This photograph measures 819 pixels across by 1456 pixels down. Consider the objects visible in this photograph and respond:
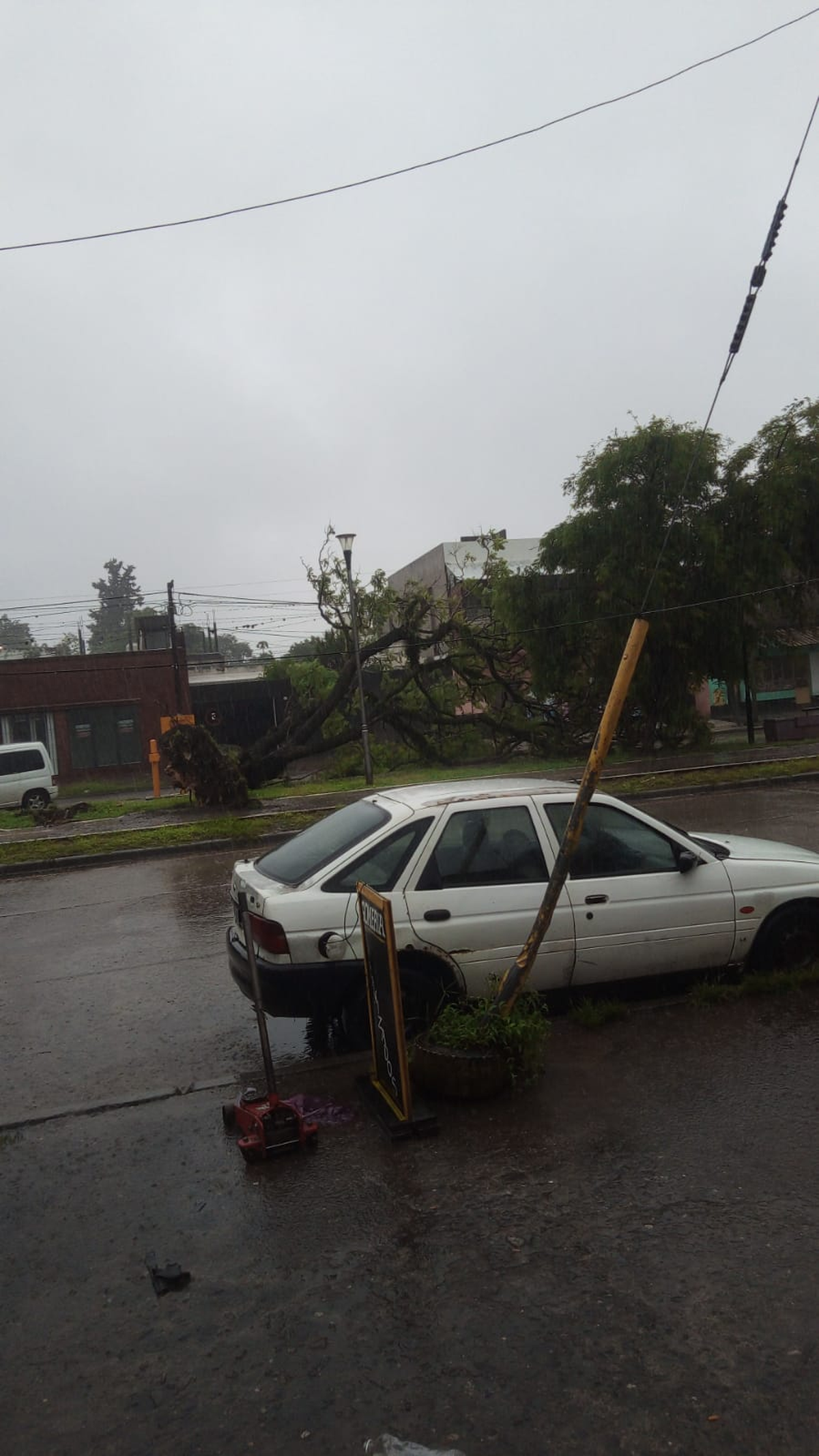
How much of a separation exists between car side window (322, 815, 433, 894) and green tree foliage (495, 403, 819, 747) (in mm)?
22220

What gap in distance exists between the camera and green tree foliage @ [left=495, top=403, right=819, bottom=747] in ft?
92.1

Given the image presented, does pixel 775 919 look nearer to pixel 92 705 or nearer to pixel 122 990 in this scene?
pixel 122 990

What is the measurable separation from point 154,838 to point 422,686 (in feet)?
42.9

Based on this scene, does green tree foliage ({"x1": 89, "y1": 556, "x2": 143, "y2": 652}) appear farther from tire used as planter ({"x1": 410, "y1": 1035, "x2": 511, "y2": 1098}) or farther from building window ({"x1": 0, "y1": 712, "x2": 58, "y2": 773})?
tire used as planter ({"x1": 410, "y1": 1035, "x2": 511, "y2": 1098})

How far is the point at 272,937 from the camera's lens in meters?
5.64

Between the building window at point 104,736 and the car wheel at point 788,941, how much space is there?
35931 millimetres

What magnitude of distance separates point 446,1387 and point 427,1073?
6.71 ft

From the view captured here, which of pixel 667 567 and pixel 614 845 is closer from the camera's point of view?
pixel 614 845

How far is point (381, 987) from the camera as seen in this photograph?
4855 mm

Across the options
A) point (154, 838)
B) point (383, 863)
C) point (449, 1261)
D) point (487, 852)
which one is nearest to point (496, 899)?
point (487, 852)

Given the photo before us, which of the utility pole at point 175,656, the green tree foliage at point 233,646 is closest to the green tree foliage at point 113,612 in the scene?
the green tree foliage at point 233,646

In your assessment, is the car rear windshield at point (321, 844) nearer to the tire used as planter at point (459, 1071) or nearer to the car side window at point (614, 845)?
the car side window at point (614, 845)

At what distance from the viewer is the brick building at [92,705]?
38.4 meters

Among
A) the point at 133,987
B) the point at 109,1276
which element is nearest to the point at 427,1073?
the point at 109,1276
